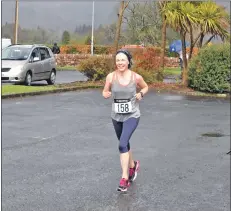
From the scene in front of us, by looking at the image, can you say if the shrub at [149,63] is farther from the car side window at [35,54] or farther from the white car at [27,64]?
the car side window at [35,54]

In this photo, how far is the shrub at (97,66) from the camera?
909 inches

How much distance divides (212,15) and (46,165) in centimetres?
1696

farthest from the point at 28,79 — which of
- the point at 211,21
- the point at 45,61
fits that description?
the point at 211,21

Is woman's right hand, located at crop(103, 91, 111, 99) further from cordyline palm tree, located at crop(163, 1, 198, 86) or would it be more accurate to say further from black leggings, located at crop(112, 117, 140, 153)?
cordyline palm tree, located at crop(163, 1, 198, 86)

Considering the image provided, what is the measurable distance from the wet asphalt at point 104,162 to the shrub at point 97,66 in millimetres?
8913

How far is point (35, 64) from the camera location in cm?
2194

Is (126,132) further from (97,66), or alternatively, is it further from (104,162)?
(97,66)

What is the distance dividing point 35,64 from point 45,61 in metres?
1.16

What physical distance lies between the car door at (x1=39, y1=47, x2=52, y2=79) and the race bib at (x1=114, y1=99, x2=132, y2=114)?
16745mm

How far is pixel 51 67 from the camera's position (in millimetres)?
23547

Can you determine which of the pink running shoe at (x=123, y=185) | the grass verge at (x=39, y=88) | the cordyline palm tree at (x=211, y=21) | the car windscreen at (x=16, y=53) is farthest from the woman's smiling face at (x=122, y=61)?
the cordyline palm tree at (x=211, y=21)

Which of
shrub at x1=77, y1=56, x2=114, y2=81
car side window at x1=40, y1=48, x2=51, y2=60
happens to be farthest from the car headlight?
shrub at x1=77, y1=56, x2=114, y2=81

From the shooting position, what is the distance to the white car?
820 inches

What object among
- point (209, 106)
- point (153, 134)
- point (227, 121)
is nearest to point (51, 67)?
point (209, 106)
